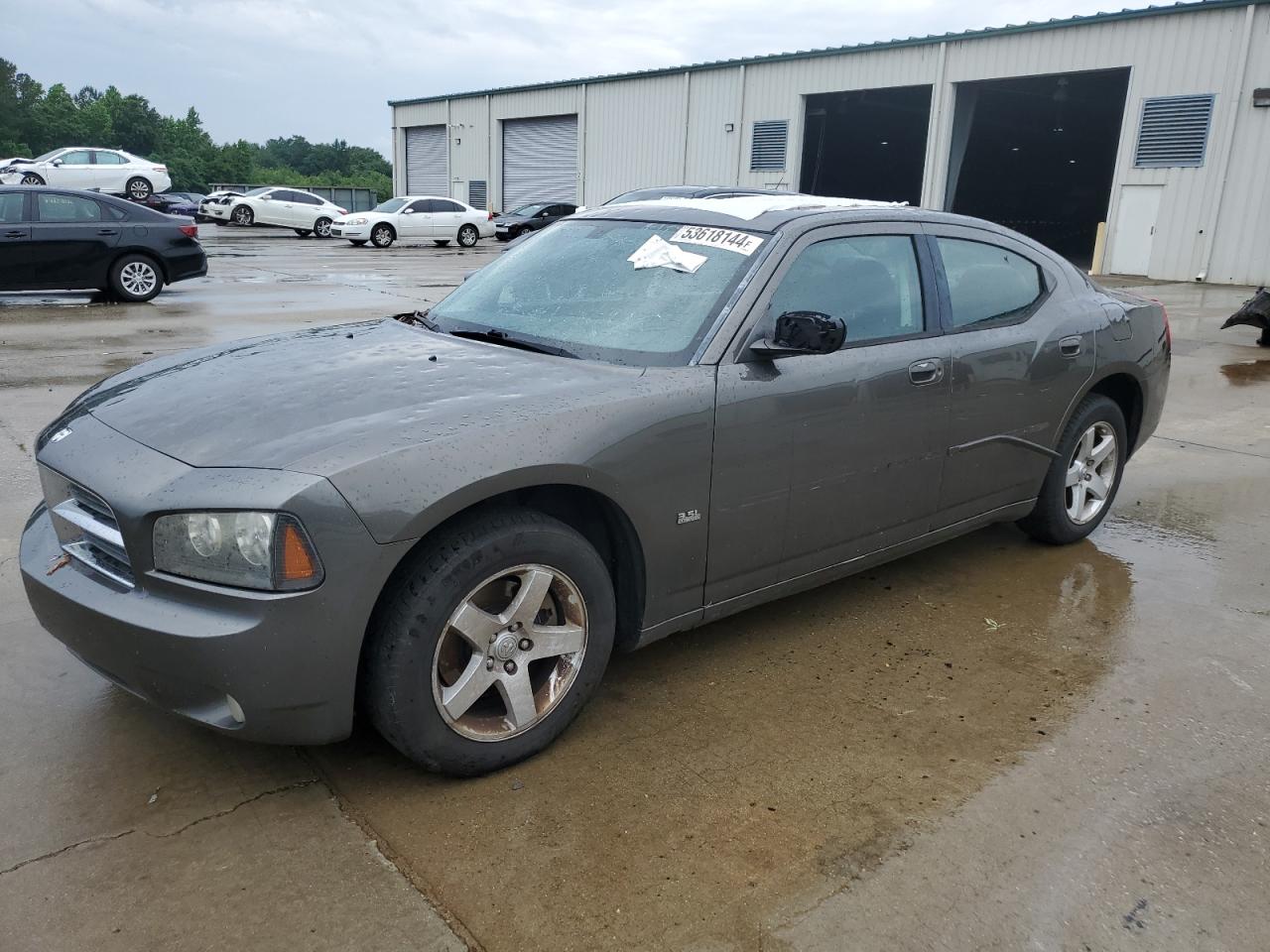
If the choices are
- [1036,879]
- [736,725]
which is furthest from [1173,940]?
[736,725]

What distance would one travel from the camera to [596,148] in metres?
37.2

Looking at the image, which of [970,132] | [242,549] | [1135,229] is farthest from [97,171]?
[242,549]

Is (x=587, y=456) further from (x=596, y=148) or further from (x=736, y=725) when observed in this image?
(x=596, y=148)

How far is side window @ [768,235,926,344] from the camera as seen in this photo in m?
3.58

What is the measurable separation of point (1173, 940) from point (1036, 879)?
0.31 meters

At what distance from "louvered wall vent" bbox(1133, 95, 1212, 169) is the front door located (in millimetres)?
22553

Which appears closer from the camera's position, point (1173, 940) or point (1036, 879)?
point (1173, 940)

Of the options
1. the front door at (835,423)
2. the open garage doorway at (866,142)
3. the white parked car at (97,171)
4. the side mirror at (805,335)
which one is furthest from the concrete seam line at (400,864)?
the white parked car at (97,171)

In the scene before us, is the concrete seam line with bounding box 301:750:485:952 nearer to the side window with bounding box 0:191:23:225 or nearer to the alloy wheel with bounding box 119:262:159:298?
the side window with bounding box 0:191:23:225

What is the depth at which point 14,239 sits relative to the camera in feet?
41.3

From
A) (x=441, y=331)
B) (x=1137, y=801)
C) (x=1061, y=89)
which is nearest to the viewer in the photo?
(x=1137, y=801)

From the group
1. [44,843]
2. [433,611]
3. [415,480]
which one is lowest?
[44,843]

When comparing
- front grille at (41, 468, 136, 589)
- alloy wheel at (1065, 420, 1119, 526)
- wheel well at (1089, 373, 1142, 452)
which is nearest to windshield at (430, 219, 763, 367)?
front grille at (41, 468, 136, 589)

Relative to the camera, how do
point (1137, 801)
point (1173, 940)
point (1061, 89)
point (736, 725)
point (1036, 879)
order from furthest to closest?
1. point (1061, 89)
2. point (736, 725)
3. point (1137, 801)
4. point (1036, 879)
5. point (1173, 940)
